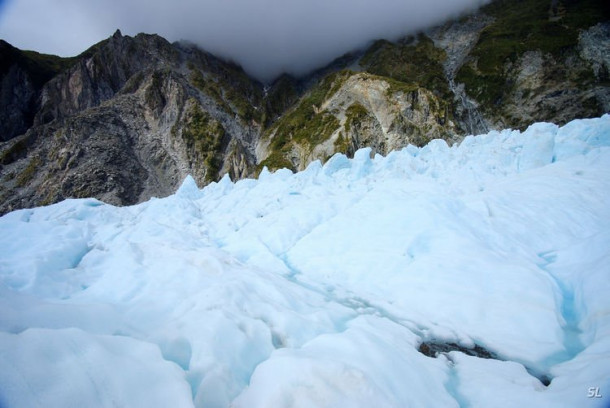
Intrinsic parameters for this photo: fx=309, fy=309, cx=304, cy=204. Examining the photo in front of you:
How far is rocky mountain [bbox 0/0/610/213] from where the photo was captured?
47000 millimetres

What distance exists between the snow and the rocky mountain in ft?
118

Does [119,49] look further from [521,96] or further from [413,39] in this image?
[521,96]

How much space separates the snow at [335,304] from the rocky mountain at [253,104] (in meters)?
36.1

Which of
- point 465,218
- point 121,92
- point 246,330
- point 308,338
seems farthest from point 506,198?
point 121,92

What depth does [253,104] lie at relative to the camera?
260 ft

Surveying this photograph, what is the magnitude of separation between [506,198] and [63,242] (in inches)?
518

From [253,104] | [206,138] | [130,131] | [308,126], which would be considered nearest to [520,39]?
[308,126]

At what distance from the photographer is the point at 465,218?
29.4 ft

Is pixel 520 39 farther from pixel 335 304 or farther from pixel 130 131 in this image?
pixel 335 304

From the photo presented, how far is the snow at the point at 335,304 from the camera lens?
10.2 feet

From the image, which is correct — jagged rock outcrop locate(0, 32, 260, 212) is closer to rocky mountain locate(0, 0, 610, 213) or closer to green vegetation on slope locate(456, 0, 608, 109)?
rocky mountain locate(0, 0, 610, 213)

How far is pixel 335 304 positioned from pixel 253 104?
7906cm

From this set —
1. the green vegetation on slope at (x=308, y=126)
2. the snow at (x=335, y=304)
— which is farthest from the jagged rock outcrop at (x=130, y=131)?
the snow at (x=335, y=304)

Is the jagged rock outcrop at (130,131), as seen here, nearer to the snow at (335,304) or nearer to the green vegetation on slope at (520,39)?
the snow at (335,304)
